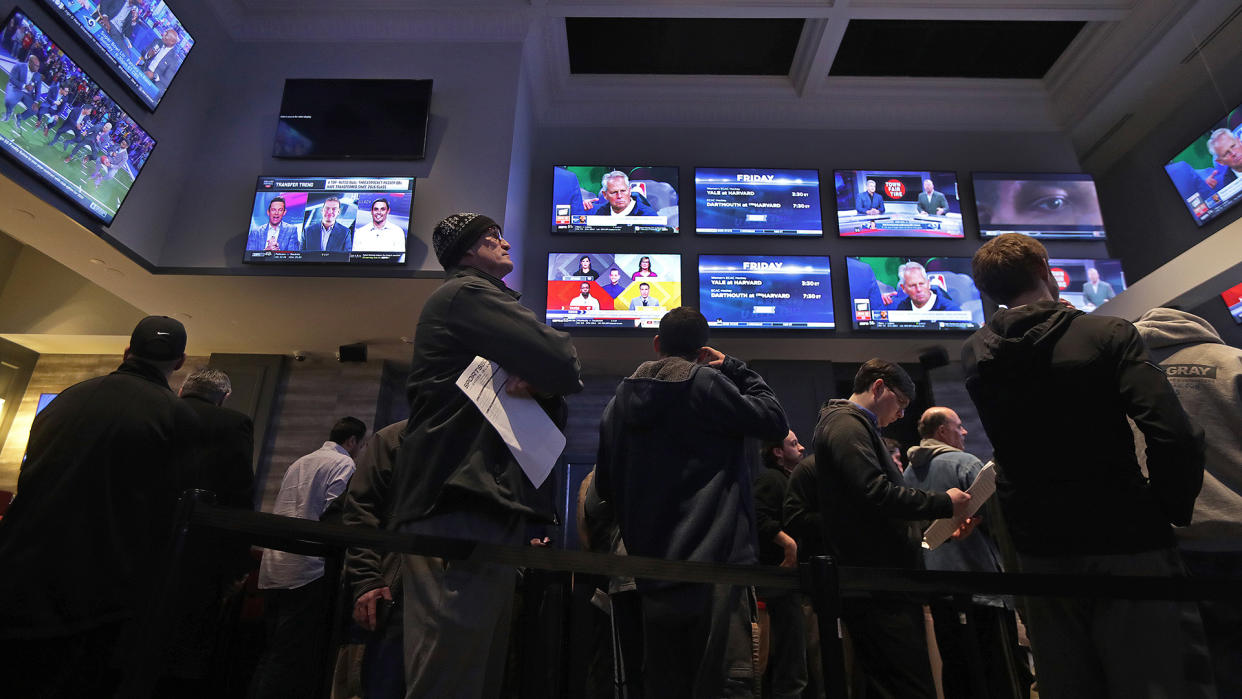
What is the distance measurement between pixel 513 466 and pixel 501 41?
5.84 meters

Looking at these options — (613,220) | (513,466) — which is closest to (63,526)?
(513,466)

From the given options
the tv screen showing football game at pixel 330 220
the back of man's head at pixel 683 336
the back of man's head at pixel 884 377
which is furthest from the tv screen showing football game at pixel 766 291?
the back of man's head at pixel 683 336

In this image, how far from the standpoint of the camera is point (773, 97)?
24.2ft

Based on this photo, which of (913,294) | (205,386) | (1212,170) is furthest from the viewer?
(913,294)

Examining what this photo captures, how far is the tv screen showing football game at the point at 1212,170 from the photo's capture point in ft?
19.4

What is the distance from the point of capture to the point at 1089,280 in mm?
6422

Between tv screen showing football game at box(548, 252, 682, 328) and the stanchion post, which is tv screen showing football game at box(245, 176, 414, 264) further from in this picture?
the stanchion post

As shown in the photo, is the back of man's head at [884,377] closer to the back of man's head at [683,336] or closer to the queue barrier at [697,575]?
the back of man's head at [683,336]

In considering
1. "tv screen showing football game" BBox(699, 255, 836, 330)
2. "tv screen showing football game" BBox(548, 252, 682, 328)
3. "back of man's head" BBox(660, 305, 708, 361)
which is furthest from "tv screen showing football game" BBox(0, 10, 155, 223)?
"tv screen showing football game" BBox(699, 255, 836, 330)

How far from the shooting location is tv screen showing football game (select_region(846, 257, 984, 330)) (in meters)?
6.24

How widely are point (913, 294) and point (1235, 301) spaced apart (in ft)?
8.91

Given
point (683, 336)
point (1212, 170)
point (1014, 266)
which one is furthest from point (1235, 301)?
point (683, 336)

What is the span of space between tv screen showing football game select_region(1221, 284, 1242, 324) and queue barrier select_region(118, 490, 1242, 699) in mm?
5992

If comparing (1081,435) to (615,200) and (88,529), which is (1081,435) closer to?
(88,529)
